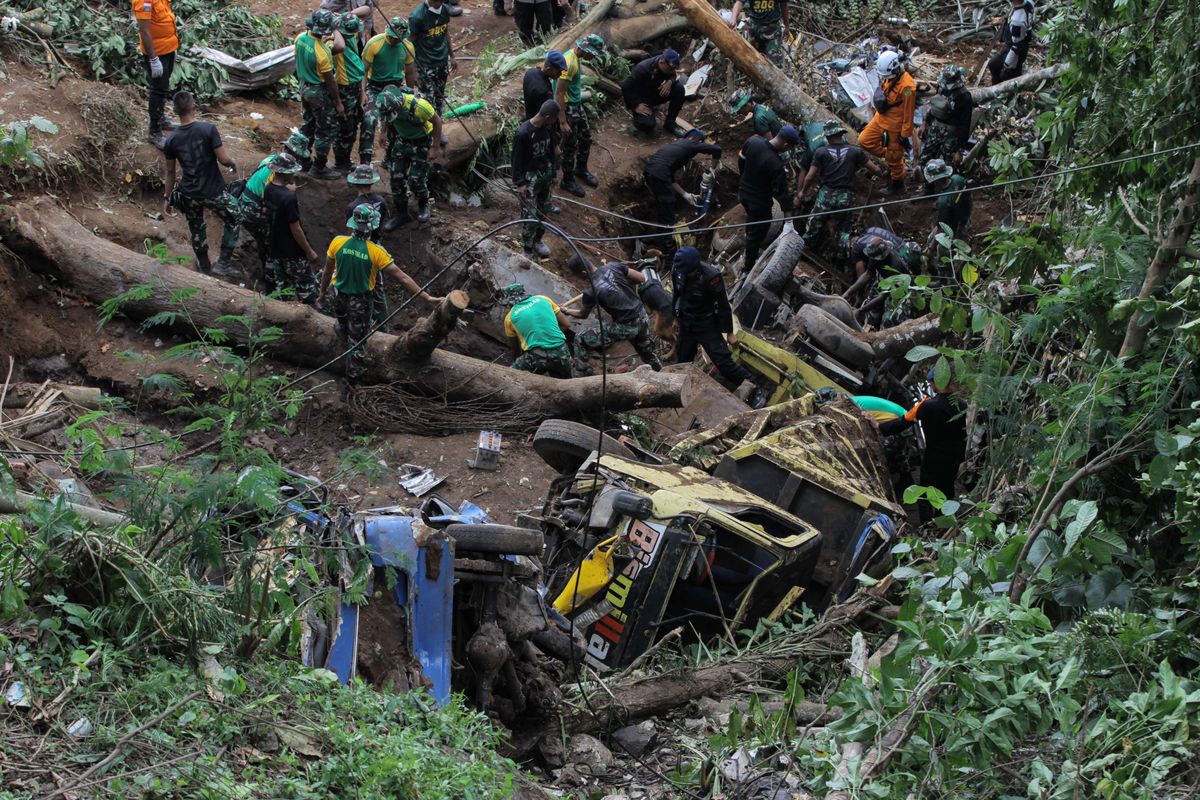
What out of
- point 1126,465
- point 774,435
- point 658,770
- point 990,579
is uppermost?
point 1126,465

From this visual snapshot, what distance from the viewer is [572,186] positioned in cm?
1238

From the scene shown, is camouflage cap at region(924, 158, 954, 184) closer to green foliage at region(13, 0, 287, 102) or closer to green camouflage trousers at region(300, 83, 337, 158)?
green camouflage trousers at region(300, 83, 337, 158)

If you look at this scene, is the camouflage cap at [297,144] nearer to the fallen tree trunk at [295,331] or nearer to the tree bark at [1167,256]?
the fallen tree trunk at [295,331]

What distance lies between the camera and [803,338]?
33.5 ft

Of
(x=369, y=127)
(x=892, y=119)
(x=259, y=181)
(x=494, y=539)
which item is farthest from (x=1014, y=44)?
(x=494, y=539)

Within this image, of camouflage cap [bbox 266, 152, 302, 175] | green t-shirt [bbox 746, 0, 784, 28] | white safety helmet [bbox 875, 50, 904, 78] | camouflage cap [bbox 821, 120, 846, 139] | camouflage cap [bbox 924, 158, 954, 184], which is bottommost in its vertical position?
camouflage cap [bbox 266, 152, 302, 175]

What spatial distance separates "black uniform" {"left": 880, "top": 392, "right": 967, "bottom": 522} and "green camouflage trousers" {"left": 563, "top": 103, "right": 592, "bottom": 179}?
480cm

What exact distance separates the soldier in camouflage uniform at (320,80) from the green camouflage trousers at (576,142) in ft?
8.22

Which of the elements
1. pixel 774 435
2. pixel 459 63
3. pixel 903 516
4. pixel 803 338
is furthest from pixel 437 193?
pixel 903 516

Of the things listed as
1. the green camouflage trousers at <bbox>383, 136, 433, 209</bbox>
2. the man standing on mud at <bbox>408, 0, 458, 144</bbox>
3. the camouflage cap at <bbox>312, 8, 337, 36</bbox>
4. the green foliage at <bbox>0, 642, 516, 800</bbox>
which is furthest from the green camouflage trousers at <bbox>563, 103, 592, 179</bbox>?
the green foliage at <bbox>0, 642, 516, 800</bbox>

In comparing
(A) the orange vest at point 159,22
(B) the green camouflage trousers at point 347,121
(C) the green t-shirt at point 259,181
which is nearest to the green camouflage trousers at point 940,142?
(B) the green camouflage trousers at point 347,121

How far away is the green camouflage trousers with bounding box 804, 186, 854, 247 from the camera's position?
1188 cm

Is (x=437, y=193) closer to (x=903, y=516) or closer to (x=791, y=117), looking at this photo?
(x=791, y=117)

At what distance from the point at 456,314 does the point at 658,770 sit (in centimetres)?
405
